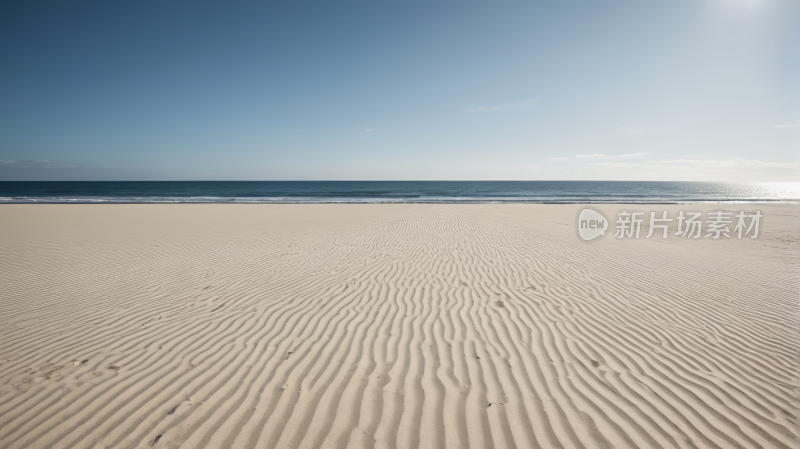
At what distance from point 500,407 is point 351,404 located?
1537 mm

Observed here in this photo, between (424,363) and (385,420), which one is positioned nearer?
(385,420)

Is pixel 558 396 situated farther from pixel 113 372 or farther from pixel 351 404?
pixel 113 372

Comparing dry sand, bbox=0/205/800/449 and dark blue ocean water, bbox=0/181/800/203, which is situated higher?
dark blue ocean water, bbox=0/181/800/203

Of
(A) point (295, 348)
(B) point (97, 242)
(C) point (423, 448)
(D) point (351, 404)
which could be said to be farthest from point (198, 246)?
(C) point (423, 448)

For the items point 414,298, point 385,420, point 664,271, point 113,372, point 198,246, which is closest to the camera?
point 385,420

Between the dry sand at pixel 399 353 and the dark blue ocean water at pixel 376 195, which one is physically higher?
the dark blue ocean water at pixel 376 195

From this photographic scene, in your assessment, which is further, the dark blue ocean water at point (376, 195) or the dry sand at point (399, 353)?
the dark blue ocean water at point (376, 195)

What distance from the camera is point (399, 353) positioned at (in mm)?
4133

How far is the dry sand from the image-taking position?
287 cm

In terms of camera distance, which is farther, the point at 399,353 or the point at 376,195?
the point at 376,195

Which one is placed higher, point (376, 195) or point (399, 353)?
point (376, 195)

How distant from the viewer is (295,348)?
13.8ft

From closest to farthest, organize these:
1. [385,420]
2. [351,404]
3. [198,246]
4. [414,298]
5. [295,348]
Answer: [385,420] → [351,404] → [295,348] → [414,298] → [198,246]

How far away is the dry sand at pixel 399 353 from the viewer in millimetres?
2865
